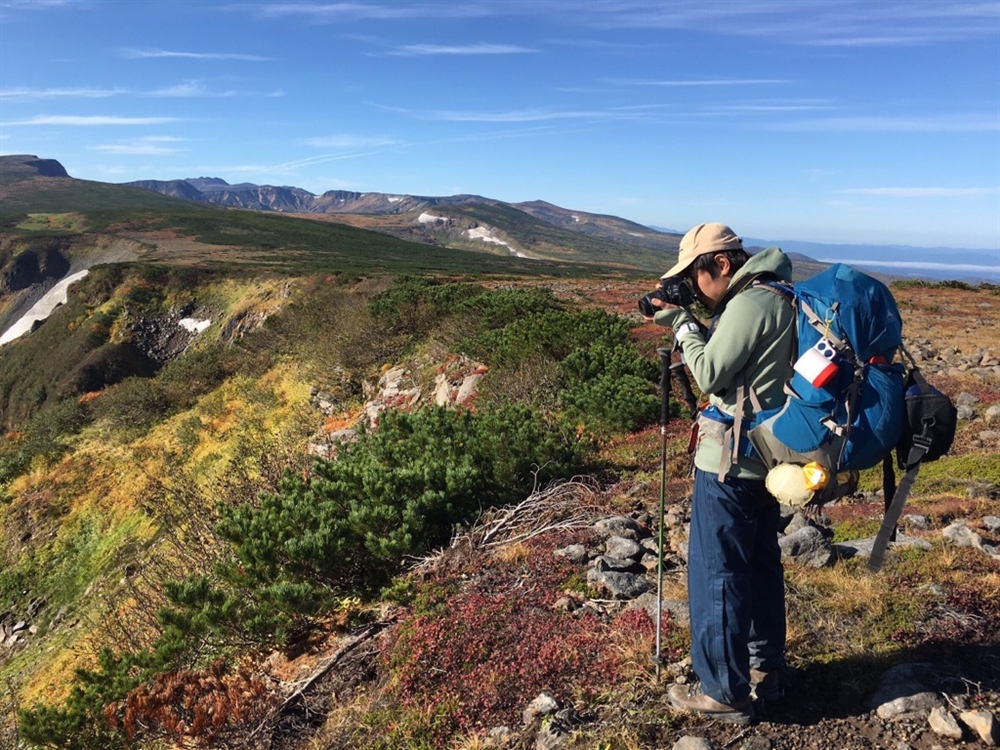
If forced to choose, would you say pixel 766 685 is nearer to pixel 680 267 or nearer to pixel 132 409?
pixel 680 267

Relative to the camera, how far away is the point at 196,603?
446 centimetres

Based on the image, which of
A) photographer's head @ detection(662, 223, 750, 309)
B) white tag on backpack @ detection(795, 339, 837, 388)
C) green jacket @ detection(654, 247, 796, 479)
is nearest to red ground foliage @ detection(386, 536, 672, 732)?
green jacket @ detection(654, 247, 796, 479)

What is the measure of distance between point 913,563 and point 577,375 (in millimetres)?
6265

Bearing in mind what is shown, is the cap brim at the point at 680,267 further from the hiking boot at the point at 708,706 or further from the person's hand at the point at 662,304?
the hiking boot at the point at 708,706

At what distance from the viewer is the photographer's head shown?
2.64 metres

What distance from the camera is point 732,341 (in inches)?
95.8

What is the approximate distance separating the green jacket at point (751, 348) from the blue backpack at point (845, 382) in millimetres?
60

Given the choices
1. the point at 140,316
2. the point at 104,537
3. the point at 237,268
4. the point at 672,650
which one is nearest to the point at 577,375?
the point at 672,650

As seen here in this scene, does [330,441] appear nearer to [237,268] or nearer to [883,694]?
[883,694]

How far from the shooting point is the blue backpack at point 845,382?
92.8 inches

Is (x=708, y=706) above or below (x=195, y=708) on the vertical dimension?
above

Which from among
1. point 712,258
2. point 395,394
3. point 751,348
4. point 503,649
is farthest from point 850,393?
point 395,394

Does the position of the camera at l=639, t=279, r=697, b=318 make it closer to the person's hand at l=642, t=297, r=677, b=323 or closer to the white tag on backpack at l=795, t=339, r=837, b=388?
the person's hand at l=642, t=297, r=677, b=323

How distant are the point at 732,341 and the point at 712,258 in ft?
1.35
